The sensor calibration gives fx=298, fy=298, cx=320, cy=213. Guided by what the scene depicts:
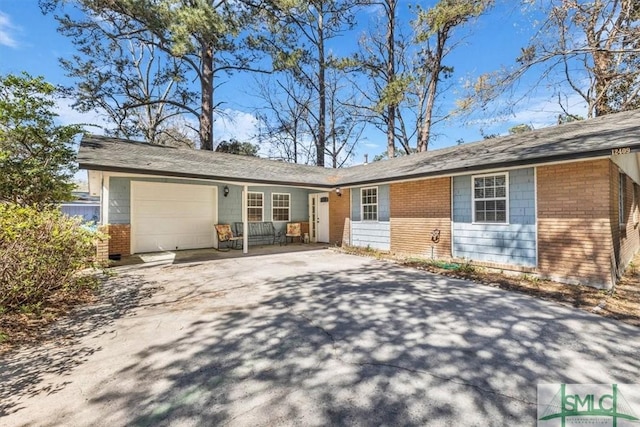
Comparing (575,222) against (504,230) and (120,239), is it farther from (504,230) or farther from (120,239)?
(120,239)

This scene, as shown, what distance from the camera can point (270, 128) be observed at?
22688 millimetres

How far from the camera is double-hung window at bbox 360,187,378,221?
10709 mm

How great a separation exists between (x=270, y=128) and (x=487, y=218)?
18.4 meters

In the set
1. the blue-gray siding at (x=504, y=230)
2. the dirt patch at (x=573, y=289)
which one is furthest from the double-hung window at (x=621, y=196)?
the blue-gray siding at (x=504, y=230)

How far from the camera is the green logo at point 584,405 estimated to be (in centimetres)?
223

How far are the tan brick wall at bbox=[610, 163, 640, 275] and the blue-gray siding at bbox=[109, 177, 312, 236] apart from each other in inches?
393

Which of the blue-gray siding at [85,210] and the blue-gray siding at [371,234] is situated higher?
the blue-gray siding at [85,210]

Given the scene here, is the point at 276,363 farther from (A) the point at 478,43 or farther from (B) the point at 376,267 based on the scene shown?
(A) the point at 478,43

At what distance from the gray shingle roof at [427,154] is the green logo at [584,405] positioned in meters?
4.54

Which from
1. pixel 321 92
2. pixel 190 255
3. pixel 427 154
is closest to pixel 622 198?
pixel 427 154

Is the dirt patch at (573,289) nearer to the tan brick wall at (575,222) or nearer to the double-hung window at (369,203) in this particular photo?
the tan brick wall at (575,222)

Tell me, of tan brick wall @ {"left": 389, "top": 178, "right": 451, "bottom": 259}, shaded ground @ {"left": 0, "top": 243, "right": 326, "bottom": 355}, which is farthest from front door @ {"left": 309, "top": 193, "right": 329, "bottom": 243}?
shaded ground @ {"left": 0, "top": 243, "right": 326, "bottom": 355}

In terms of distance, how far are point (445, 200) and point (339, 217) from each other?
15.3ft

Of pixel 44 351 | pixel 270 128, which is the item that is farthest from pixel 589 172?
pixel 270 128
